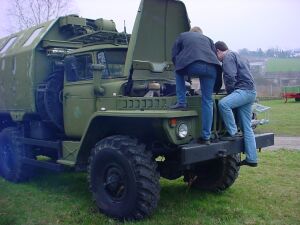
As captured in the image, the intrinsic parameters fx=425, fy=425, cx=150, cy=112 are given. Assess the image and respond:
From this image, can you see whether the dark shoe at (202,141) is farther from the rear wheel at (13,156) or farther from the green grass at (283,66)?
the green grass at (283,66)

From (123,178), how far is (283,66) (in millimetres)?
66090

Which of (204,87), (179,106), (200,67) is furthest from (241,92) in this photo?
(179,106)

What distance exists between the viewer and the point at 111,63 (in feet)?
22.2

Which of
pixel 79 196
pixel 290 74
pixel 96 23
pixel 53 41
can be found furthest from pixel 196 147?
pixel 290 74

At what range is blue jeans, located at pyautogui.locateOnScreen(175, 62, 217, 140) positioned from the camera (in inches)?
215

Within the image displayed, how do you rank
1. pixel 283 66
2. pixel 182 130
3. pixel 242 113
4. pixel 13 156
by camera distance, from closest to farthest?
pixel 182 130 → pixel 242 113 → pixel 13 156 → pixel 283 66

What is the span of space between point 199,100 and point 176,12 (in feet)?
6.65

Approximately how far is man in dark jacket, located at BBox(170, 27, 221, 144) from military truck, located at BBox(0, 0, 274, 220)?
0.17 meters

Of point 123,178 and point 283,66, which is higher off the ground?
point 283,66

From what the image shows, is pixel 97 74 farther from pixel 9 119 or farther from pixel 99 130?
pixel 9 119

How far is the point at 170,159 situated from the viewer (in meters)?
5.96

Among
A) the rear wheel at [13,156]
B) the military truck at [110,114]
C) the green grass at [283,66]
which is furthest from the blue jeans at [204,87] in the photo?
the green grass at [283,66]

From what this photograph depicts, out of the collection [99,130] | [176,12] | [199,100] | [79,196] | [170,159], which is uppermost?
[176,12]

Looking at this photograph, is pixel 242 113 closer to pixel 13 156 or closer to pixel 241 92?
pixel 241 92
